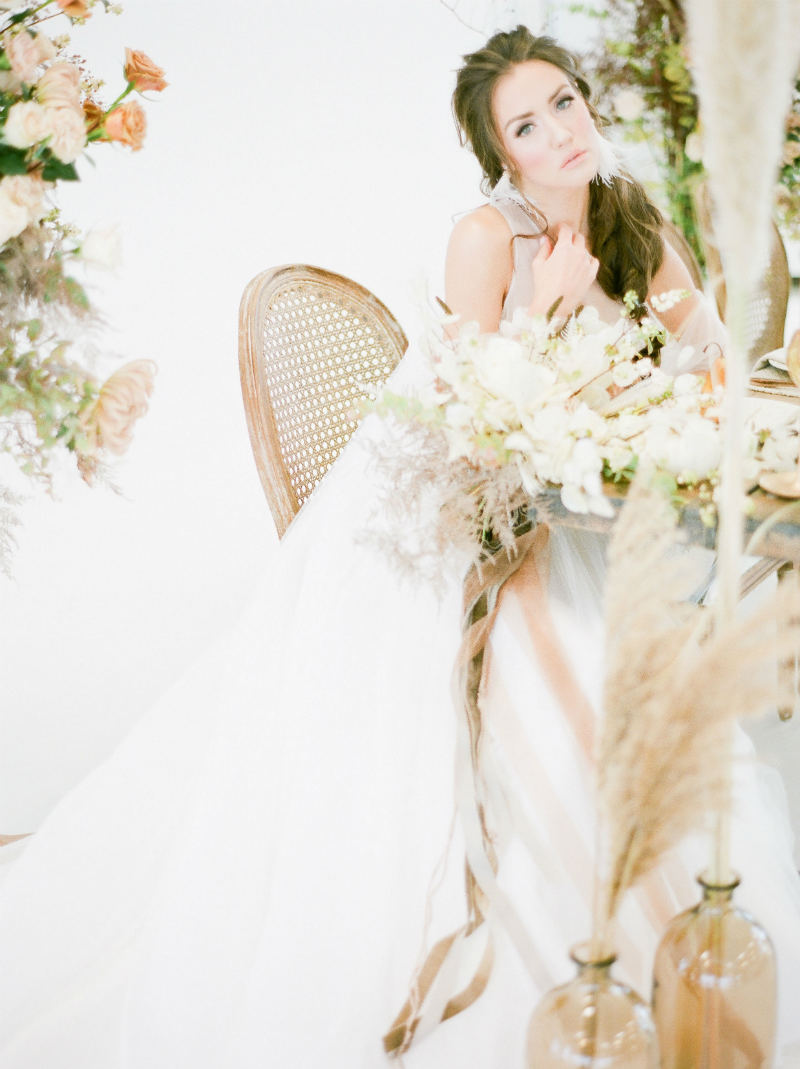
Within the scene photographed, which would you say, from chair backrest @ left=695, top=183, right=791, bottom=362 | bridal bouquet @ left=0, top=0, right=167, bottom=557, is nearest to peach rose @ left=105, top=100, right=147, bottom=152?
bridal bouquet @ left=0, top=0, right=167, bottom=557

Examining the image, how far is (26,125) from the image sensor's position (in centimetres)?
111

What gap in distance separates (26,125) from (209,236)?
195cm

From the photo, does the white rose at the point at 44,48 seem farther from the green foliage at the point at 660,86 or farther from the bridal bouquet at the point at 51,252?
the green foliage at the point at 660,86

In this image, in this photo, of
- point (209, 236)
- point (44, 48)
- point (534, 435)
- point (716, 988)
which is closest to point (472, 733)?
point (534, 435)

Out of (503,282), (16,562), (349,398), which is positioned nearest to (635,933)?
(503,282)

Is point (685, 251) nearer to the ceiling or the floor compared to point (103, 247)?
nearer to the ceiling

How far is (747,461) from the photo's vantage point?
1.00 meters

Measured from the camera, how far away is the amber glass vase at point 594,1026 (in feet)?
2.15

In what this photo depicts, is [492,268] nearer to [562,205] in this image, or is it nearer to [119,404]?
[562,205]

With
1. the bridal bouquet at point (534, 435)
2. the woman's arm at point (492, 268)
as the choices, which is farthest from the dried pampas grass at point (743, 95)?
the woman's arm at point (492, 268)

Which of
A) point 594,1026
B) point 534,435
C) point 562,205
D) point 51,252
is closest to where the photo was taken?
point 594,1026

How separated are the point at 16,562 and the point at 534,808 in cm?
210

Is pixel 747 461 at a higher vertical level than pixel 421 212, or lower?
lower

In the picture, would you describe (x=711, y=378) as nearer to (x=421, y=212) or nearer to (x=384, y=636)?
(x=384, y=636)
